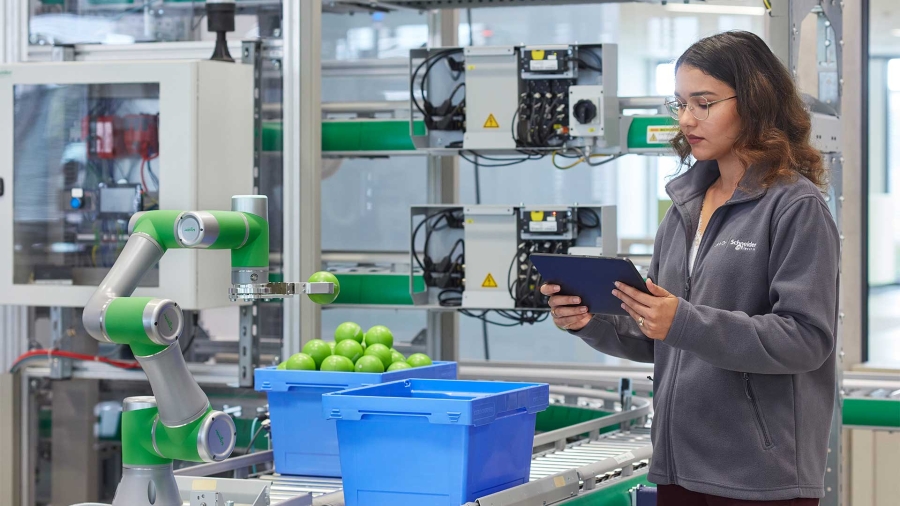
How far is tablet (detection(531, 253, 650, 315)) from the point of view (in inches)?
67.2

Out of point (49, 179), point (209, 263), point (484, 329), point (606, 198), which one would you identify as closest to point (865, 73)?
point (606, 198)

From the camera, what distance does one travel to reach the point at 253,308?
3482 millimetres

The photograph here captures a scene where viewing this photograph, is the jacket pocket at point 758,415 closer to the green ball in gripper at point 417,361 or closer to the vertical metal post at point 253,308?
the green ball in gripper at point 417,361

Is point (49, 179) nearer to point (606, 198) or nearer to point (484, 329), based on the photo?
point (484, 329)

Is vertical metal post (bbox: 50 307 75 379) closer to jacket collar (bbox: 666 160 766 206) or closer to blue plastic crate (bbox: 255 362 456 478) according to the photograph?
blue plastic crate (bbox: 255 362 456 478)

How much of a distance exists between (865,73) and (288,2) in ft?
8.92

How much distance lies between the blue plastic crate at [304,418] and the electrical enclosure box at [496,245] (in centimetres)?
132

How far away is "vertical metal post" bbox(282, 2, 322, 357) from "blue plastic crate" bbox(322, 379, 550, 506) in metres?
1.37

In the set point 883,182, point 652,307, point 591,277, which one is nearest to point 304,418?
point 591,277

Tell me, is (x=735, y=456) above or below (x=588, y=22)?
below

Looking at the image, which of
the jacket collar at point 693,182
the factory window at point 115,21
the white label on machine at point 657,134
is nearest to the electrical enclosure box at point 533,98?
the white label on machine at point 657,134

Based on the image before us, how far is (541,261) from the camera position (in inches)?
71.6

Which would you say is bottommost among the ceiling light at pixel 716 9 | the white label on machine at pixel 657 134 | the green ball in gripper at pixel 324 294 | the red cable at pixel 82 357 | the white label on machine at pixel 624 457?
the white label on machine at pixel 624 457

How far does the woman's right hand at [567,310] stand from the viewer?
6.11 feet
